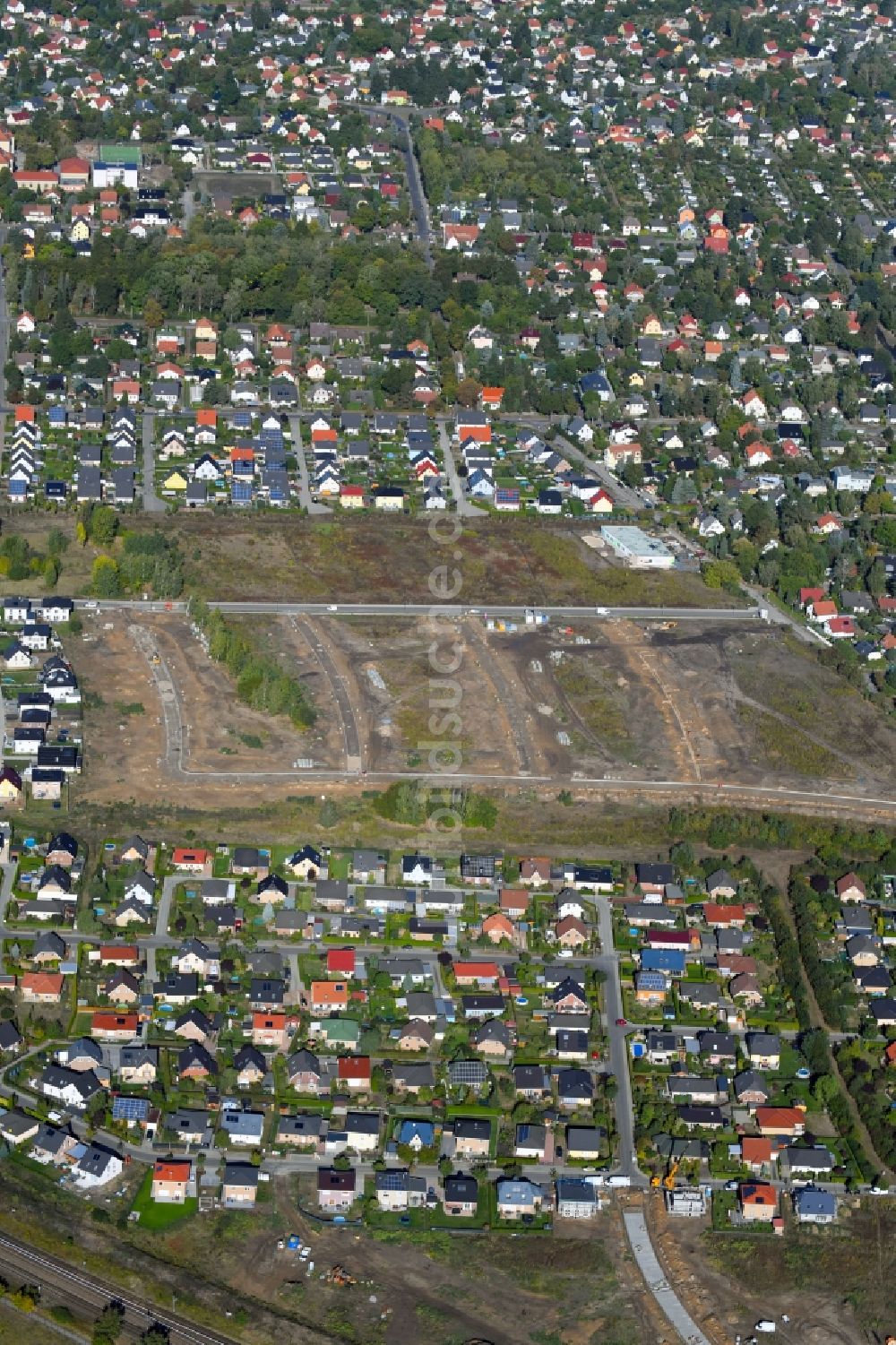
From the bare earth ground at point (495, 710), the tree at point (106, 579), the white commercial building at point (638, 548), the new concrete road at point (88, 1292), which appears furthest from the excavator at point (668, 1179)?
the white commercial building at point (638, 548)

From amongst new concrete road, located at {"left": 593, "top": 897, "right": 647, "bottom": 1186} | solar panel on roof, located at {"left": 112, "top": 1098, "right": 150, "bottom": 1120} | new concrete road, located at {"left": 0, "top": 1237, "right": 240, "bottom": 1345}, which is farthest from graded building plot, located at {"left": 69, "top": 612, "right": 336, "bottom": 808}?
new concrete road, located at {"left": 0, "top": 1237, "right": 240, "bottom": 1345}

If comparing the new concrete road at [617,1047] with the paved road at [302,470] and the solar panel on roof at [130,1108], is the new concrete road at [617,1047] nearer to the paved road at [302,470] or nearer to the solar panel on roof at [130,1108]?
the solar panel on roof at [130,1108]

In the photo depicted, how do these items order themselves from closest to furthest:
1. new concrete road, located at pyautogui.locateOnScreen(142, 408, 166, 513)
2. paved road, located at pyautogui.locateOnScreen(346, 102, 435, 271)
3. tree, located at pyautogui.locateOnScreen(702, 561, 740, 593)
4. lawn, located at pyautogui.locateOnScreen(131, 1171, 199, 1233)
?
lawn, located at pyautogui.locateOnScreen(131, 1171, 199, 1233)
tree, located at pyautogui.locateOnScreen(702, 561, 740, 593)
new concrete road, located at pyautogui.locateOnScreen(142, 408, 166, 513)
paved road, located at pyautogui.locateOnScreen(346, 102, 435, 271)

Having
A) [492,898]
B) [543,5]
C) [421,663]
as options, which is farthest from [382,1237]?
[543,5]

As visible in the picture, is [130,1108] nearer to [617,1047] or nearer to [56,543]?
[617,1047]

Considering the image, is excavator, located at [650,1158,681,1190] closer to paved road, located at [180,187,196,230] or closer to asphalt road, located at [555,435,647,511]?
asphalt road, located at [555,435,647,511]

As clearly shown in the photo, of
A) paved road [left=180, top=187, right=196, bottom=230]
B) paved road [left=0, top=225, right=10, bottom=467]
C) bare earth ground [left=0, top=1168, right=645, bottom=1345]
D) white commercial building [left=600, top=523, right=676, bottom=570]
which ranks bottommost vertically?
paved road [left=180, top=187, right=196, bottom=230]

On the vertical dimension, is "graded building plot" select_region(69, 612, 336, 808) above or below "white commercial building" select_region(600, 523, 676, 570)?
above
